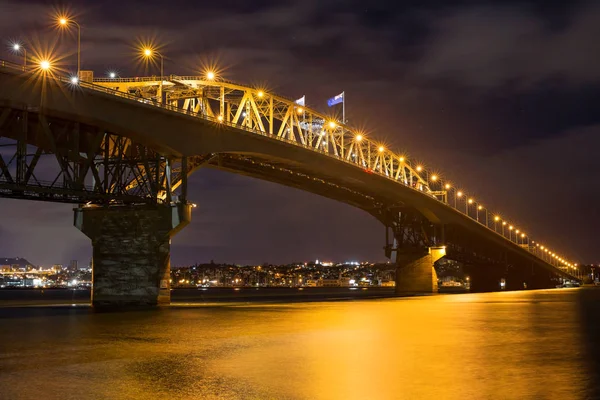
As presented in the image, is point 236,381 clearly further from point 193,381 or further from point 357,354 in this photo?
point 357,354

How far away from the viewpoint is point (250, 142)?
68125 millimetres

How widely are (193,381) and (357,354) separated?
6.23 meters

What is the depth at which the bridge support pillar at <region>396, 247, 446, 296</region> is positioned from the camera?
377ft

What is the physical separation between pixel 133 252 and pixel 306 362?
40.8 metres

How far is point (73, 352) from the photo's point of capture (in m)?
22.9

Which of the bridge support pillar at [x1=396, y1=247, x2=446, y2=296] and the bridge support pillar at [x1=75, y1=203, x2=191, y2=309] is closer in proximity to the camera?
the bridge support pillar at [x1=75, y1=203, x2=191, y2=309]

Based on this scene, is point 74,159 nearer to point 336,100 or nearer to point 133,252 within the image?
point 133,252

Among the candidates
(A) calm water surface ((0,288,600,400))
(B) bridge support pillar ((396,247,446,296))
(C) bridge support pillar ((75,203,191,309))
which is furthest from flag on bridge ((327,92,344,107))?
(A) calm water surface ((0,288,600,400))

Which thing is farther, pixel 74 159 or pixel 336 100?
pixel 336 100

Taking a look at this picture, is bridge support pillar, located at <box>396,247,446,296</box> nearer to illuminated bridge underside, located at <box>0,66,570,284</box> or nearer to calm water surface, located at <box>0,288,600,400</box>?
illuminated bridge underside, located at <box>0,66,570,284</box>

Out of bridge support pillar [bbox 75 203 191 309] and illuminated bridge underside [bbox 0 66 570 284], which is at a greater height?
illuminated bridge underside [bbox 0 66 570 284]

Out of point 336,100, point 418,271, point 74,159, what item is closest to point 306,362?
point 74,159

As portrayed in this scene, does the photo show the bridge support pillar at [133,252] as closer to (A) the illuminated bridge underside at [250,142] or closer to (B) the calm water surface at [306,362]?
(A) the illuminated bridge underside at [250,142]

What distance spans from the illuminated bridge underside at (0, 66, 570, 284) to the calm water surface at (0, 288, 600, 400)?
2112 cm
